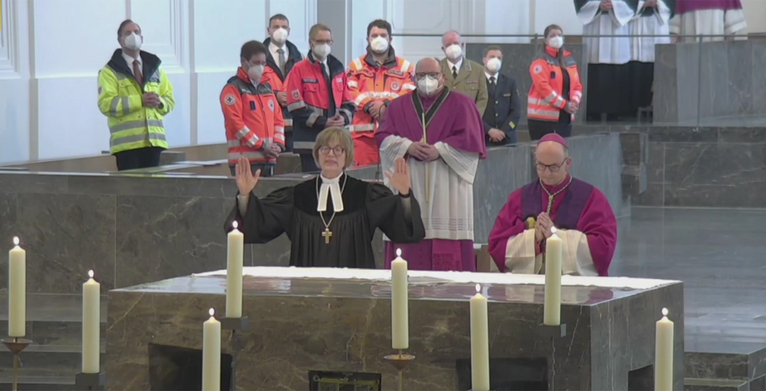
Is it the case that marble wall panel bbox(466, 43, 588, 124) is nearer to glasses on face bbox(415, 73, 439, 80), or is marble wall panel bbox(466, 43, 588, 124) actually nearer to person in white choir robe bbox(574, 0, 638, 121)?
person in white choir robe bbox(574, 0, 638, 121)

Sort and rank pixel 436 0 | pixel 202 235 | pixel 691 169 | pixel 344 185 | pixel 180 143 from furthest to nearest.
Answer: pixel 436 0 → pixel 691 169 → pixel 180 143 → pixel 202 235 → pixel 344 185

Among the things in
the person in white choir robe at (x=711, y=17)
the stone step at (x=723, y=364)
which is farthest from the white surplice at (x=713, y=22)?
the stone step at (x=723, y=364)

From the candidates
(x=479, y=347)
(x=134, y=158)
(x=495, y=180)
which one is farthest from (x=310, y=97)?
(x=479, y=347)

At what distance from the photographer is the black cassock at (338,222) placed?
24.9ft

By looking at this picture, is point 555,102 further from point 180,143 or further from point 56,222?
point 56,222

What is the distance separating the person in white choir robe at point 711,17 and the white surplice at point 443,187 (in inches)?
457

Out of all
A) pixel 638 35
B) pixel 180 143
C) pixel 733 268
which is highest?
pixel 638 35

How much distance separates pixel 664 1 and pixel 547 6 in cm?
292

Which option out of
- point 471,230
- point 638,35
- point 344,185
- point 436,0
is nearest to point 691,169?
point 638,35

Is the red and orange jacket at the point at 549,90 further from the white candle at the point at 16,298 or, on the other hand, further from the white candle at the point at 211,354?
the white candle at the point at 211,354

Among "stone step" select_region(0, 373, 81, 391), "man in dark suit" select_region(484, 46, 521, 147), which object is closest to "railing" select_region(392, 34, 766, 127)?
"man in dark suit" select_region(484, 46, 521, 147)

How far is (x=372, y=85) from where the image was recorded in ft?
40.5

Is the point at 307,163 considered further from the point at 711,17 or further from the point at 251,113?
the point at 711,17

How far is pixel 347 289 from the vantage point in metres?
6.06
